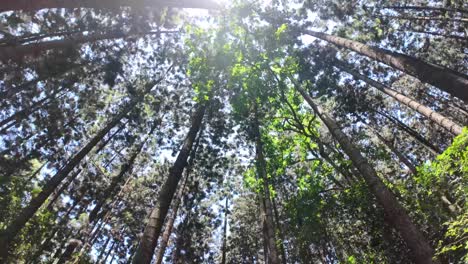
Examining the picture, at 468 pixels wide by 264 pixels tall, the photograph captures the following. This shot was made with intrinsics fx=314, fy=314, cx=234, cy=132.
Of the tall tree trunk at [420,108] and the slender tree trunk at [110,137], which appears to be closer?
the tall tree trunk at [420,108]

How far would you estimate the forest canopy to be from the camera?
25.2ft

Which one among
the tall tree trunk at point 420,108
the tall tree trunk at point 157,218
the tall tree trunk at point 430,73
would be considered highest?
the tall tree trunk at point 420,108

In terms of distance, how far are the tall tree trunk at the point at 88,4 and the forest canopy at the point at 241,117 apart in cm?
3

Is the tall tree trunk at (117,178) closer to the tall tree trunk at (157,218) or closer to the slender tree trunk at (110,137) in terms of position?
the slender tree trunk at (110,137)

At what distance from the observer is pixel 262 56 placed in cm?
1202

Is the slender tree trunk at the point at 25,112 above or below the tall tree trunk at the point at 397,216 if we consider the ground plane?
above

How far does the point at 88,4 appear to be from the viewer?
5707 millimetres

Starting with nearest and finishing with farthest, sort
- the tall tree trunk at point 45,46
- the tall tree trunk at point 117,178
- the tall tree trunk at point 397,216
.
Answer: the tall tree trunk at point 397,216, the tall tree trunk at point 45,46, the tall tree trunk at point 117,178

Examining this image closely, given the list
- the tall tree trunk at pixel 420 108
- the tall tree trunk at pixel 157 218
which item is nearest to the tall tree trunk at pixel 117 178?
the tall tree trunk at pixel 420 108

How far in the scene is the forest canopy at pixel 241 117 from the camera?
25.2 ft

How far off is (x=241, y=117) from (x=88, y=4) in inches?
356

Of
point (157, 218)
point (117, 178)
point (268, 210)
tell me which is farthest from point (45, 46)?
point (117, 178)

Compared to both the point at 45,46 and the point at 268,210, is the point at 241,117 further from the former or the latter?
the point at 45,46

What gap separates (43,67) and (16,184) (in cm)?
427
